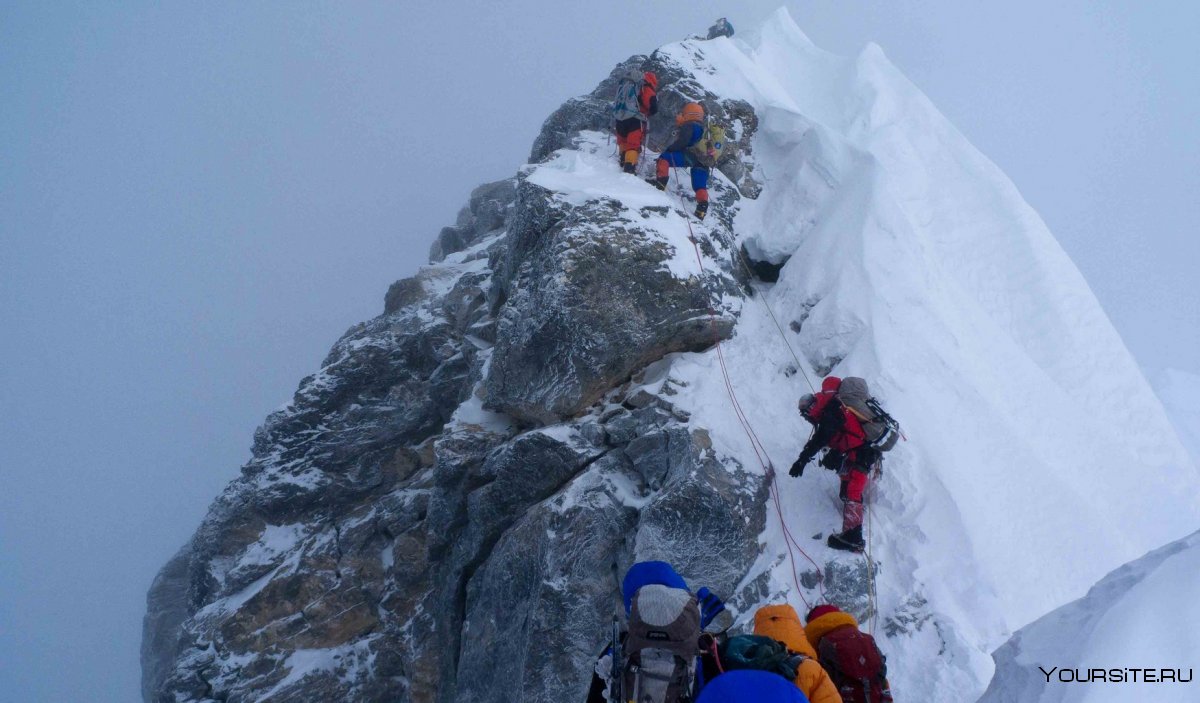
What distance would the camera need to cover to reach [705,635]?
3412mm

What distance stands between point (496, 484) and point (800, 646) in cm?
655

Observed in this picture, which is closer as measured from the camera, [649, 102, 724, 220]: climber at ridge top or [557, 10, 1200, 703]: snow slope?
[557, 10, 1200, 703]: snow slope

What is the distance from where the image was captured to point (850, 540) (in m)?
6.91

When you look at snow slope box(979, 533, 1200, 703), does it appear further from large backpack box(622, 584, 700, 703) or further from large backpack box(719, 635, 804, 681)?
large backpack box(622, 584, 700, 703)

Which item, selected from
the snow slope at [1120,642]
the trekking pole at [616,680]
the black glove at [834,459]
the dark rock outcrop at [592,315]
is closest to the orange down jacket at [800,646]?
the trekking pole at [616,680]

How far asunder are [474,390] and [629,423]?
4121 mm

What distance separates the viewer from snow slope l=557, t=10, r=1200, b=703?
6.75 meters

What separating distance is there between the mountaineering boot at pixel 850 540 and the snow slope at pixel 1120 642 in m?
2.94

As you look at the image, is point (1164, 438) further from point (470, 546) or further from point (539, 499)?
point (470, 546)

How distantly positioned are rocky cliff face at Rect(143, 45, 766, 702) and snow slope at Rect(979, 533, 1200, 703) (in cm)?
371

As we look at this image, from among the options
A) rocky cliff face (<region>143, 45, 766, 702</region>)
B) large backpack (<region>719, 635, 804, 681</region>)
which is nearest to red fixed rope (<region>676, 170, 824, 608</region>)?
rocky cliff face (<region>143, 45, 766, 702</region>)

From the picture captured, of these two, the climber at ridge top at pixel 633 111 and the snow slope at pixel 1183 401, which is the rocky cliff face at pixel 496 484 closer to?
the climber at ridge top at pixel 633 111

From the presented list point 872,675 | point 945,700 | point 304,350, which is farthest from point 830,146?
point 304,350

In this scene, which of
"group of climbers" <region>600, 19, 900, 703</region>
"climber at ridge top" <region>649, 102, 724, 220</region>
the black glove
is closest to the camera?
"group of climbers" <region>600, 19, 900, 703</region>
